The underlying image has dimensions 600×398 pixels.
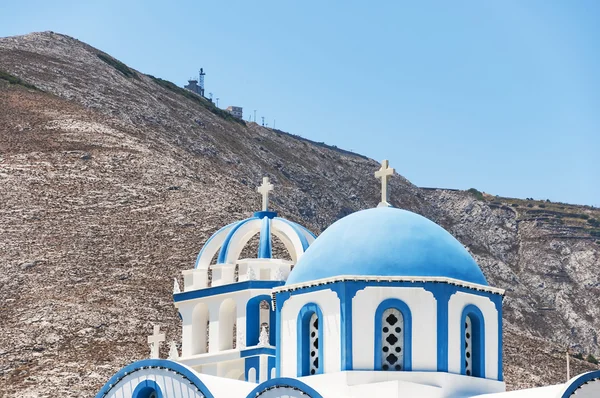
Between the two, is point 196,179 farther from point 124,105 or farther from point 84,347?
point 84,347

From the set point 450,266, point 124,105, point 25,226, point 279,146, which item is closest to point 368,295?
point 450,266

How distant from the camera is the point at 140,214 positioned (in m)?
70.8

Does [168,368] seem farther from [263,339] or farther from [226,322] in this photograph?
[226,322]

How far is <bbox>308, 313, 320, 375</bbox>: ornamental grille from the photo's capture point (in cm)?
2461

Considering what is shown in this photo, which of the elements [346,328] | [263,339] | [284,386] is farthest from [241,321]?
[284,386]

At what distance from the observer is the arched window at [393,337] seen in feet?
78.2

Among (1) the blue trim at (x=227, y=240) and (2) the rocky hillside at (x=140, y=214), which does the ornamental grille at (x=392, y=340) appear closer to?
(1) the blue trim at (x=227, y=240)

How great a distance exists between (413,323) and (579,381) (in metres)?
3.83

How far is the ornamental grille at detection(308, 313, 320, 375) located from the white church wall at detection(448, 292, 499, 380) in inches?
101

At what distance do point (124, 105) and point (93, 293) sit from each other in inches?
1355

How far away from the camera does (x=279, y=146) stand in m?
116

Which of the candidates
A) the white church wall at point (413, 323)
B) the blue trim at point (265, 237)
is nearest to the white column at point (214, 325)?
the blue trim at point (265, 237)

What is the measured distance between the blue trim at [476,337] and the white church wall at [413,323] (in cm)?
86

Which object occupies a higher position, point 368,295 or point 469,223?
point 469,223
